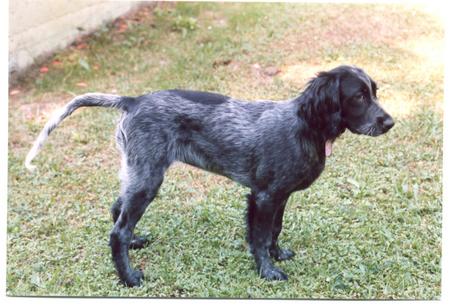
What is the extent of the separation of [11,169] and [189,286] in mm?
2065

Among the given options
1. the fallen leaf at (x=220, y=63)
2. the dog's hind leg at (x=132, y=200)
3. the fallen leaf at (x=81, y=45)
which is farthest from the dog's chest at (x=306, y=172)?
the fallen leaf at (x=81, y=45)

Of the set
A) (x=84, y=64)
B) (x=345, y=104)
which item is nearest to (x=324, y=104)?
(x=345, y=104)

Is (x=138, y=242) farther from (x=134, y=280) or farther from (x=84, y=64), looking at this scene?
(x=84, y=64)

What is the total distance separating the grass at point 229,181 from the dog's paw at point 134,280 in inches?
2.0

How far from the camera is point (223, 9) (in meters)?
7.20

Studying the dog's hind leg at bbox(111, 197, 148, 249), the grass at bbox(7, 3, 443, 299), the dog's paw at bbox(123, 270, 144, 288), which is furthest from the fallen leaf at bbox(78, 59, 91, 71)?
the dog's paw at bbox(123, 270, 144, 288)

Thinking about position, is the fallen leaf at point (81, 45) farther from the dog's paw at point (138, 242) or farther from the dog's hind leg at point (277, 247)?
the dog's hind leg at point (277, 247)

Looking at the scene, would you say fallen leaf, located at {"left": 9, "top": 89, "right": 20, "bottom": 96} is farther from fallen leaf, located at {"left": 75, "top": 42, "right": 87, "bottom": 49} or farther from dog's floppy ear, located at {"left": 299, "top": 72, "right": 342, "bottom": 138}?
dog's floppy ear, located at {"left": 299, "top": 72, "right": 342, "bottom": 138}

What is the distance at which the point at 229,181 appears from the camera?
5.31m

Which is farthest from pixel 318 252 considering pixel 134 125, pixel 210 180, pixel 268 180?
pixel 134 125

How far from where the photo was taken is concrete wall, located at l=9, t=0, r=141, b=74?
6.24 m

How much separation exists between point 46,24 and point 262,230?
3.58 metres

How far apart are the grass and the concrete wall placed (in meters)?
0.14

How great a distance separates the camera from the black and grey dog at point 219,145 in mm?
3977
